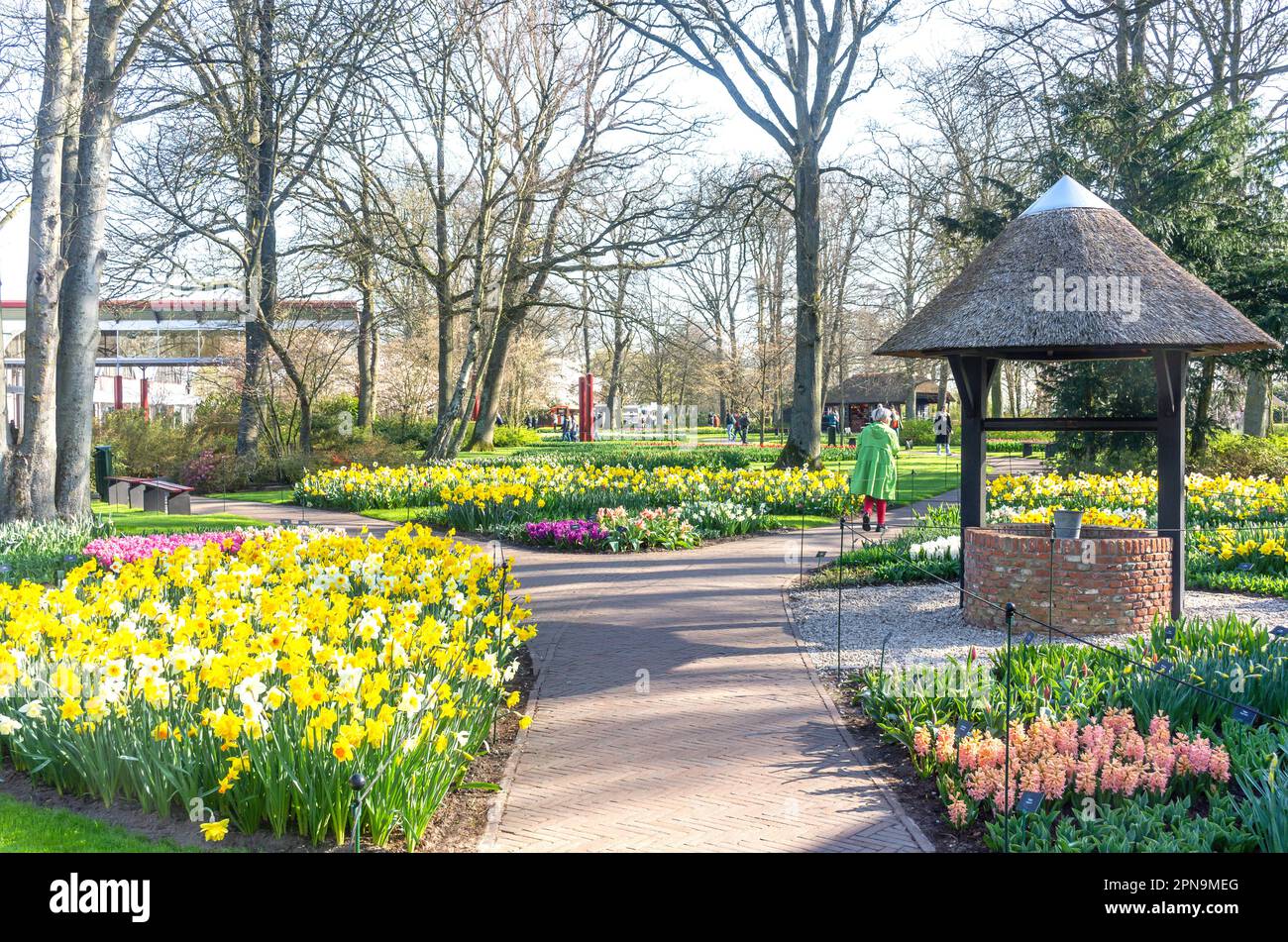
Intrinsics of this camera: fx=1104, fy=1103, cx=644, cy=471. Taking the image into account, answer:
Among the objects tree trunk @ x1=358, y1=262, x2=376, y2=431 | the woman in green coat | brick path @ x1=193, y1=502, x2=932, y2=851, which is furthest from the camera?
tree trunk @ x1=358, y1=262, x2=376, y2=431

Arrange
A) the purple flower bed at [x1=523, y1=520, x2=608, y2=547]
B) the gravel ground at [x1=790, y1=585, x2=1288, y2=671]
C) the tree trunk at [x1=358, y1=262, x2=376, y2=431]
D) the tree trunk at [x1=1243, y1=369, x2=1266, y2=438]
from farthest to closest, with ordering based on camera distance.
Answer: the tree trunk at [x1=1243, y1=369, x2=1266, y2=438] → the tree trunk at [x1=358, y1=262, x2=376, y2=431] → the purple flower bed at [x1=523, y1=520, x2=608, y2=547] → the gravel ground at [x1=790, y1=585, x2=1288, y2=671]

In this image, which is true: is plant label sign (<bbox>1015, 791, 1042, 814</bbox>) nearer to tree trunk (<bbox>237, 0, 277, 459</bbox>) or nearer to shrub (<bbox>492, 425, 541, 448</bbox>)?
tree trunk (<bbox>237, 0, 277, 459</bbox>)

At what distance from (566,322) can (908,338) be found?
4730 centimetres

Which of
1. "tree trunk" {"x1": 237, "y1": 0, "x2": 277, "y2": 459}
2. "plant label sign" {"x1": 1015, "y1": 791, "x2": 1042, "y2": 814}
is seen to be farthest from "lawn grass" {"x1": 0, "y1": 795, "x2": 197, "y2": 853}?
"tree trunk" {"x1": 237, "y1": 0, "x2": 277, "y2": 459}

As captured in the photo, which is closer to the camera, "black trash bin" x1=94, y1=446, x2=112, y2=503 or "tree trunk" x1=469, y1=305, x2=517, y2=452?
"black trash bin" x1=94, y1=446, x2=112, y2=503

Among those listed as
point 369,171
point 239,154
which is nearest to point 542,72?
point 369,171

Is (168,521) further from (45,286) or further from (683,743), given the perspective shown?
(683,743)

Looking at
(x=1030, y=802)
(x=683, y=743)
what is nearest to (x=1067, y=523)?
(x=683, y=743)

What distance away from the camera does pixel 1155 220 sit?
21.4 metres

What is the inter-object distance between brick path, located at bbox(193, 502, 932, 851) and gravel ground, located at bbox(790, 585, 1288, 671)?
0.32m

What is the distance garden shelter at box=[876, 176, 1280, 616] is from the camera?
9.20 m

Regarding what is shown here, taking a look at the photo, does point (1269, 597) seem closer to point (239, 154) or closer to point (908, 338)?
point (908, 338)

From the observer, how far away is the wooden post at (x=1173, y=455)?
9.52 meters

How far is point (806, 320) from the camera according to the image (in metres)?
24.6
